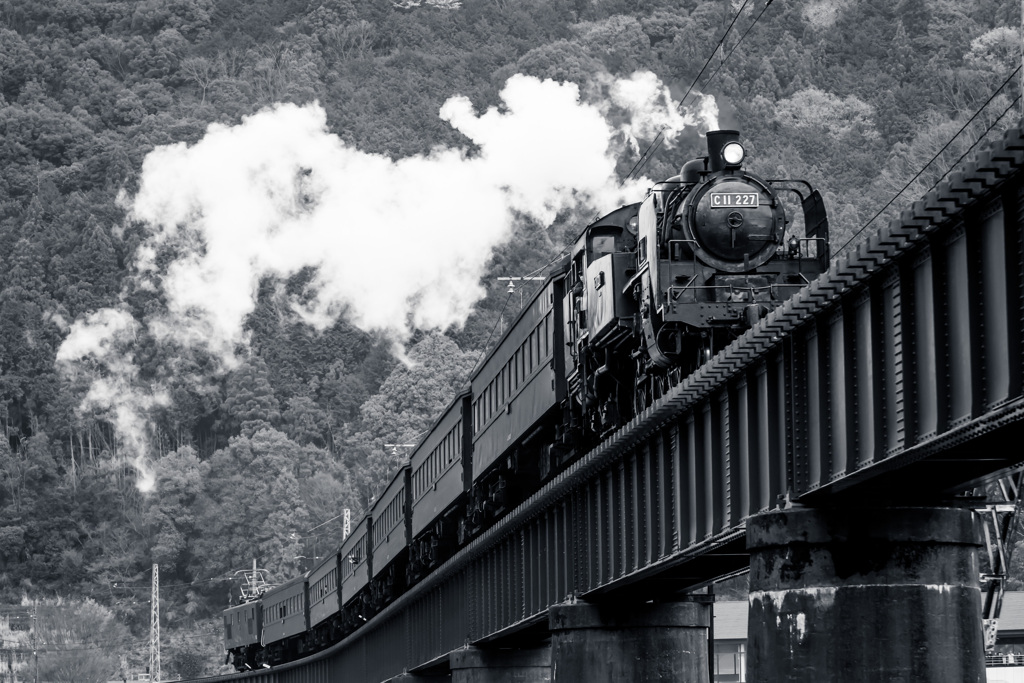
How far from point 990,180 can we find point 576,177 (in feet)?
518

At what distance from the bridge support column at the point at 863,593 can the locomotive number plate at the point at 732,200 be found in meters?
8.39

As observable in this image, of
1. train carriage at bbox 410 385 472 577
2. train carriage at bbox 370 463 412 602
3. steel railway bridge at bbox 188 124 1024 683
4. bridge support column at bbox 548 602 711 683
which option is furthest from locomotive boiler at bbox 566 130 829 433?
train carriage at bbox 370 463 412 602

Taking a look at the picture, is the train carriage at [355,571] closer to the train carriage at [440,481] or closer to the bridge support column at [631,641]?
the train carriage at [440,481]

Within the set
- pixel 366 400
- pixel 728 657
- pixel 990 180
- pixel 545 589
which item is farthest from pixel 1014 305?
pixel 366 400

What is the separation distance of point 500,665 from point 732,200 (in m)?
15.9

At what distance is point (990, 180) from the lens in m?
15.2

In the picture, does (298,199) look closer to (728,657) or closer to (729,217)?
(728,657)

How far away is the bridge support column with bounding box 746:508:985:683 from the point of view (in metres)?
19.1

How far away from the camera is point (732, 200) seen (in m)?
27.7

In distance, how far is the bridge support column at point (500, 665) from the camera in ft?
132

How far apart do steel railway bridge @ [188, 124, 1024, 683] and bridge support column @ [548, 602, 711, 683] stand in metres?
1.57

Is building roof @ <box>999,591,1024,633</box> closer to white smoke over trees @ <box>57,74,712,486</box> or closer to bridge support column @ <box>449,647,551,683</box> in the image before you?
bridge support column @ <box>449,647,551,683</box>

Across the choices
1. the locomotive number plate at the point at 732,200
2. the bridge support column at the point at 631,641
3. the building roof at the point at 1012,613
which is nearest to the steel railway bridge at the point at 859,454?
the bridge support column at the point at 631,641

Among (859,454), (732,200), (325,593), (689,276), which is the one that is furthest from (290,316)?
(859,454)
